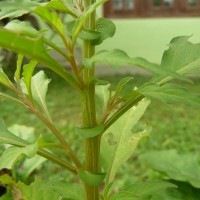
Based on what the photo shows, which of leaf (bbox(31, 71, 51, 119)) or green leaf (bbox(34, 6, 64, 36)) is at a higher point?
green leaf (bbox(34, 6, 64, 36))

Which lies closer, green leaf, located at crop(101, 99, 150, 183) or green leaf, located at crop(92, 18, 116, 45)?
green leaf, located at crop(92, 18, 116, 45)

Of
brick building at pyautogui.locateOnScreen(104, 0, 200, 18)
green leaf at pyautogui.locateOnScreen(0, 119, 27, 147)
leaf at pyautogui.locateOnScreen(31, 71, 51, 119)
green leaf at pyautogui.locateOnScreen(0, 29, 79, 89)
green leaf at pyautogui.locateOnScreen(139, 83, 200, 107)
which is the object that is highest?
green leaf at pyautogui.locateOnScreen(0, 29, 79, 89)

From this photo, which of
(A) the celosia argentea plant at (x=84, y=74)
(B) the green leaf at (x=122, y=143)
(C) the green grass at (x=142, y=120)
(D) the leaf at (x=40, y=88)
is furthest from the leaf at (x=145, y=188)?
(C) the green grass at (x=142, y=120)

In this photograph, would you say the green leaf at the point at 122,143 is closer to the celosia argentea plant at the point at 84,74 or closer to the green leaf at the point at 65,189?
the celosia argentea plant at the point at 84,74

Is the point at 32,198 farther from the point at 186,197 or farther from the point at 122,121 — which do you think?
the point at 186,197

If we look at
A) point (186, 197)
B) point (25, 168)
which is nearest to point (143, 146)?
point (25, 168)

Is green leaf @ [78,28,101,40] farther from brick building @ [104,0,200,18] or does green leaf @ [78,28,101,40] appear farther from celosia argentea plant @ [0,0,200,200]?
brick building @ [104,0,200,18]

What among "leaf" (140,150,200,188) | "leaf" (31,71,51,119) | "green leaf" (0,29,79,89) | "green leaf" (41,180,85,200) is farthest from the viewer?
"leaf" (140,150,200,188)

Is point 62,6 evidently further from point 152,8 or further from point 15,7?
point 152,8

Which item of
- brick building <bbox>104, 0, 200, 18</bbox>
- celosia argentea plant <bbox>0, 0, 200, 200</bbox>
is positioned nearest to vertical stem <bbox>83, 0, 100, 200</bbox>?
celosia argentea plant <bbox>0, 0, 200, 200</bbox>
